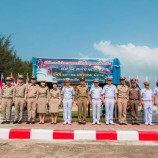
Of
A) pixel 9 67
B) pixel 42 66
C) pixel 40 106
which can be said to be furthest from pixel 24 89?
pixel 9 67

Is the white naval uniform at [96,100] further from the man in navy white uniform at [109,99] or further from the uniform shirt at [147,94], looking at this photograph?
the uniform shirt at [147,94]

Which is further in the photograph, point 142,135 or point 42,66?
point 42,66

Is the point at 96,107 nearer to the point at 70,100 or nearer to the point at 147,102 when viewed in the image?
the point at 70,100

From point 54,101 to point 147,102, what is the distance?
11.1ft

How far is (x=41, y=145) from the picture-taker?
614 cm

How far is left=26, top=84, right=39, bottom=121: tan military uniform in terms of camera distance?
388 inches

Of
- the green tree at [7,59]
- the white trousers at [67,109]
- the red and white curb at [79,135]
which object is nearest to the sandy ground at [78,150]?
the red and white curb at [79,135]

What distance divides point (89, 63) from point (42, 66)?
2137 mm

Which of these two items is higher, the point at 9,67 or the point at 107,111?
the point at 9,67

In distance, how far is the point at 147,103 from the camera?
10023mm

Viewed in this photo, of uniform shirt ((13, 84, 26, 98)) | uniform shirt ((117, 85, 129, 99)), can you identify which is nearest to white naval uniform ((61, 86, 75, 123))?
uniform shirt ((13, 84, 26, 98))

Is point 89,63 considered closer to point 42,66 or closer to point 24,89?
point 42,66

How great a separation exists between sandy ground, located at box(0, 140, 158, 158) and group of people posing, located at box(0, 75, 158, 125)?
333cm

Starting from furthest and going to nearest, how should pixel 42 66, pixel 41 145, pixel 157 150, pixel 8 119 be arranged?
pixel 42 66 → pixel 8 119 → pixel 41 145 → pixel 157 150
